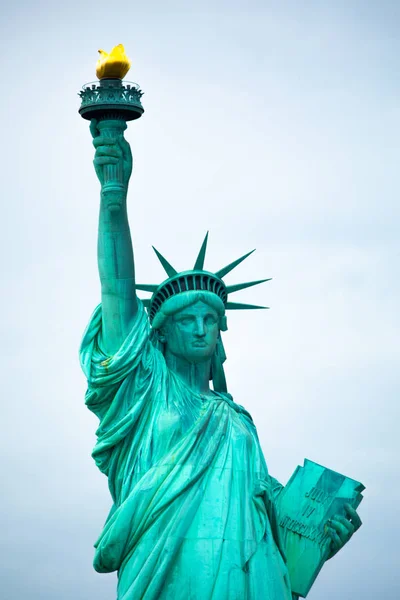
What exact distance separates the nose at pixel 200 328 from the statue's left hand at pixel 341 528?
100 inches

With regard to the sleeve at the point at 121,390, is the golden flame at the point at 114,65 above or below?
above

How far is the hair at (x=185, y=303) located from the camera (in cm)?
3164

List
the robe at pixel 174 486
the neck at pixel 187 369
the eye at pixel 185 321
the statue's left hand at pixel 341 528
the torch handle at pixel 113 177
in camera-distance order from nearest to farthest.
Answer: the robe at pixel 174 486
the torch handle at pixel 113 177
the statue's left hand at pixel 341 528
the eye at pixel 185 321
the neck at pixel 187 369

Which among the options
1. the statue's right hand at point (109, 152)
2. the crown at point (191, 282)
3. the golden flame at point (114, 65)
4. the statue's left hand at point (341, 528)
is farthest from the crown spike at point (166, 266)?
the statue's left hand at point (341, 528)

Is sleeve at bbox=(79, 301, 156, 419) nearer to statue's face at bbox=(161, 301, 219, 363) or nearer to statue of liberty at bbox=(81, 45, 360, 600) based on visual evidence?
statue of liberty at bbox=(81, 45, 360, 600)

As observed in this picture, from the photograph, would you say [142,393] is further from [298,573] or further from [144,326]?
[298,573]

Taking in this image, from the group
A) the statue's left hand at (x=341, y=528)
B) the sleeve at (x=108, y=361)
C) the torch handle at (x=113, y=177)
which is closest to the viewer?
the torch handle at (x=113, y=177)

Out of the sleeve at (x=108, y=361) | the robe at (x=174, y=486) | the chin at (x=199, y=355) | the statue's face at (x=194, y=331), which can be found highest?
the statue's face at (x=194, y=331)

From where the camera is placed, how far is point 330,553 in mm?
31719

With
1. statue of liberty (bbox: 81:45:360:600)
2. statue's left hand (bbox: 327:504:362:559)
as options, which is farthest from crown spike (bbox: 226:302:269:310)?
statue's left hand (bbox: 327:504:362:559)

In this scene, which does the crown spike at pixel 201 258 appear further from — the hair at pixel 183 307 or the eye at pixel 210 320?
the eye at pixel 210 320

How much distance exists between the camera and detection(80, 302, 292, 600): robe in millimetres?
30469

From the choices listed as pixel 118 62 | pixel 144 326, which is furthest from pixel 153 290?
pixel 118 62

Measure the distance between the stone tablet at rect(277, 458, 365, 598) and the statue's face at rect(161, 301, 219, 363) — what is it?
5.70 feet
